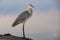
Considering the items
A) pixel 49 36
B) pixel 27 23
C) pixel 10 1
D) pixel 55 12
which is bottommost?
pixel 49 36

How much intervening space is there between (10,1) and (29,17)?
0.24 meters

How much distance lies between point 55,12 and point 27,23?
0.30 m

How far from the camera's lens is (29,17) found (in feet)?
5.57

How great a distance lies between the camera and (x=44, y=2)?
176 cm

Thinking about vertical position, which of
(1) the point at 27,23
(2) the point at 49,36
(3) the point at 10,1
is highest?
(3) the point at 10,1

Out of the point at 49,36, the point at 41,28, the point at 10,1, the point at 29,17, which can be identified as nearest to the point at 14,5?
the point at 10,1

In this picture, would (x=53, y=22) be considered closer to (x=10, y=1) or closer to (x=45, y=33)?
(x=45, y=33)

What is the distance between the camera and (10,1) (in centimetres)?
174

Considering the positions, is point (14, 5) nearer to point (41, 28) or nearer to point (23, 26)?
point (23, 26)

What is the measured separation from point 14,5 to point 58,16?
1.45ft

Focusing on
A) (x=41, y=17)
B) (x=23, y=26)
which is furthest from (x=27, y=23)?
(x=41, y=17)

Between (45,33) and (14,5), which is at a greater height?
(14,5)

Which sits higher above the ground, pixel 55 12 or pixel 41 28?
pixel 55 12

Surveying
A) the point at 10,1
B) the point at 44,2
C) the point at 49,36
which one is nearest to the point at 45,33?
the point at 49,36
